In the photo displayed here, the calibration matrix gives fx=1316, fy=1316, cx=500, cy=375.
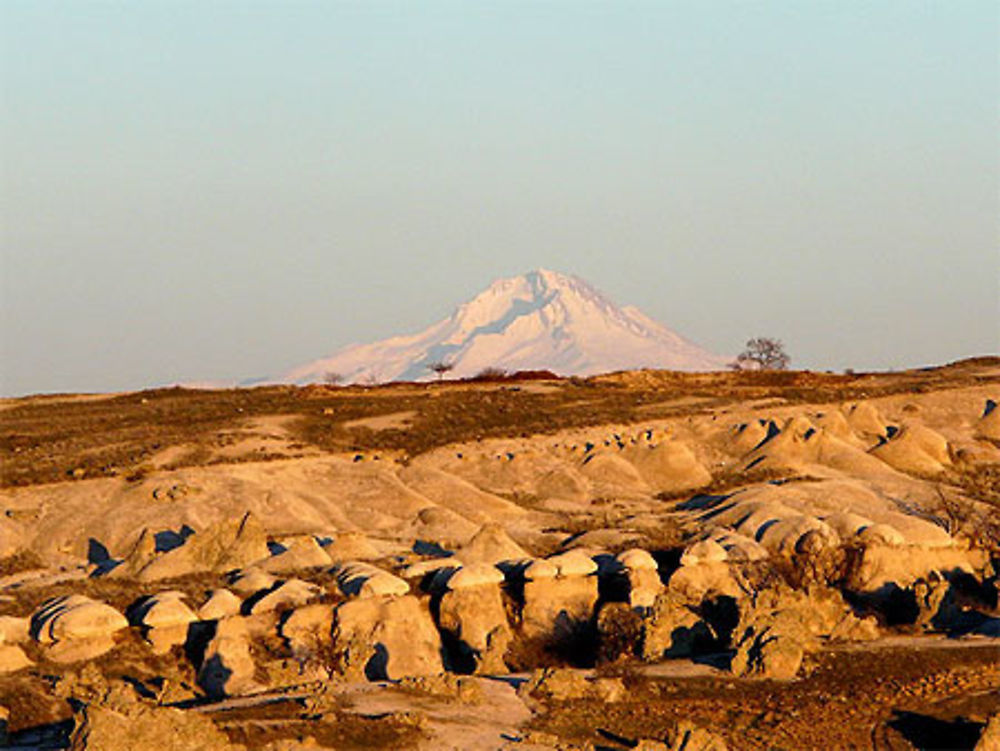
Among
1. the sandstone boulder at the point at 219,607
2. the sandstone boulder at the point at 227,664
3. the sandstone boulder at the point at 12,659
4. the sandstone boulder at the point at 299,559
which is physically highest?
the sandstone boulder at the point at 299,559

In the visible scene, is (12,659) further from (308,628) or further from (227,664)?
(308,628)

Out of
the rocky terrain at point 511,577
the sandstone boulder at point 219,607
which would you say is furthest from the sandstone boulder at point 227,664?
the sandstone boulder at point 219,607

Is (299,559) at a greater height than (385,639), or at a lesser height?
greater

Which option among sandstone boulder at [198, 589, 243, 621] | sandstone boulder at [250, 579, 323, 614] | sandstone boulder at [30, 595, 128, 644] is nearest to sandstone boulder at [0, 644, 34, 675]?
sandstone boulder at [30, 595, 128, 644]

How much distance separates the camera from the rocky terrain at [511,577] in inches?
1244

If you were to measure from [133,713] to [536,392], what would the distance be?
216 feet

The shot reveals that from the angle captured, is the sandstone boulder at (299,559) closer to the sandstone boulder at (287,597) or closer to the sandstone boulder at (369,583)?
the sandstone boulder at (369,583)

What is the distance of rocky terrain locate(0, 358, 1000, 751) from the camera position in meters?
31.6

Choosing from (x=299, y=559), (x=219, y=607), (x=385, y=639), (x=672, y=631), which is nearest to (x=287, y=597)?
(x=219, y=607)

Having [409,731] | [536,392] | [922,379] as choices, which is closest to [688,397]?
[536,392]

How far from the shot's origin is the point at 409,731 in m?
28.7

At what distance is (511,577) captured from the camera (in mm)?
45750

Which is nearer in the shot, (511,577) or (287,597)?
(287,597)

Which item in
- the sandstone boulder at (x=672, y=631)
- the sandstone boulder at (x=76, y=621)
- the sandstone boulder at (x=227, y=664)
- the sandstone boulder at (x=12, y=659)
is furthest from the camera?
the sandstone boulder at (x=76, y=621)
